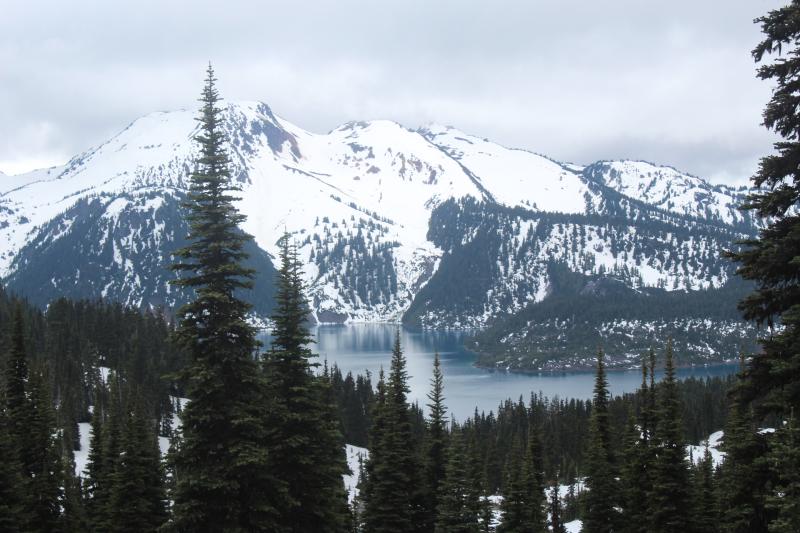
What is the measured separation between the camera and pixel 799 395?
16.0 meters

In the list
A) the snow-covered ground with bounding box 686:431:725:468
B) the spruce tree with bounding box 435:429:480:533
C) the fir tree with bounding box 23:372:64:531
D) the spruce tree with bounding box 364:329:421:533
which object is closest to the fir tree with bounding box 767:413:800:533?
the spruce tree with bounding box 435:429:480:533

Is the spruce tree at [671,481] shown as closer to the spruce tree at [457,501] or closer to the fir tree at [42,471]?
the spruce tree at [457,501]

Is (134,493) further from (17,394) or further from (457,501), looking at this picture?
(457,501)

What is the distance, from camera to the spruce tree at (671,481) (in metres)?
30.6

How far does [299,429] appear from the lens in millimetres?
28266

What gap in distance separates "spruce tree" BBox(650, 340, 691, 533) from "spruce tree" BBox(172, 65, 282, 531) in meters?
17.5

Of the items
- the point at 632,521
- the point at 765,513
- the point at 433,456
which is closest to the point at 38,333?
the point at 433,456

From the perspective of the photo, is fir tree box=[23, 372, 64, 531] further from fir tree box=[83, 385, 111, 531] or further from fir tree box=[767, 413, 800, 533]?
fir tree box=[767, 413, 800, 533]

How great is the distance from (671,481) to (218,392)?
2093cm

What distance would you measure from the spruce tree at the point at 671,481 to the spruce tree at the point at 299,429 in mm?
14420

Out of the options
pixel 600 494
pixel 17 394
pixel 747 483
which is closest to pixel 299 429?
pixel 747 483

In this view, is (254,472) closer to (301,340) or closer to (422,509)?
(301,340)

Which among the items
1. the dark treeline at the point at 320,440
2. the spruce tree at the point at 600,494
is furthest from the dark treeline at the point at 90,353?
the spruce tree at the point at 600,494

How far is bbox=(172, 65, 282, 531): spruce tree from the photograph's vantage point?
22.2 meters
